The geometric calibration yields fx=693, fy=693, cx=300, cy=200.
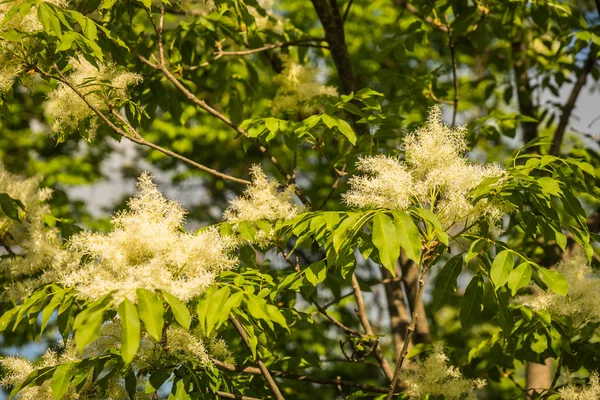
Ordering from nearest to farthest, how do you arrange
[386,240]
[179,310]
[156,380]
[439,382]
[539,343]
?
[179,310] < [386,240] < [156,380] < [539,343] < [439,382]

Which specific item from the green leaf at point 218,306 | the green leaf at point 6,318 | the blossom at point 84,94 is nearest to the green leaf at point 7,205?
the blossom at point 84,94

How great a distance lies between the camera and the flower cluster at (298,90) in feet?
12.4

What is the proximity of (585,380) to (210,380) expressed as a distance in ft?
5.68

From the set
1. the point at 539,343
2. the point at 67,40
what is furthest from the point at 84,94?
the point at 539,343

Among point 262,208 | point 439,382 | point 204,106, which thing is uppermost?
point 204,106

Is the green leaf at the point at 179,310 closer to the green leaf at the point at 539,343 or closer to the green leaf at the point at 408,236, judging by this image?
the green leaf at the point at 408,236

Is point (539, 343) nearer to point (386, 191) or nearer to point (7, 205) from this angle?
point (386, 191)

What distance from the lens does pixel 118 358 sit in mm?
2186

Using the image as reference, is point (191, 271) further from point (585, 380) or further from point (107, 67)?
point (585, 380)

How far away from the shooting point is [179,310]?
1.80 metres

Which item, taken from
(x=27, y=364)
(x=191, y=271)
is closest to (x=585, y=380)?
(x=191, y=271)

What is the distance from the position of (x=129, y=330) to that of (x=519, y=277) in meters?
1.16

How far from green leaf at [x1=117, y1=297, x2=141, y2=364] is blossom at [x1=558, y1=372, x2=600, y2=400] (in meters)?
1.85

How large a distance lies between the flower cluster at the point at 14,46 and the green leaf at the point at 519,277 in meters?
1.89
